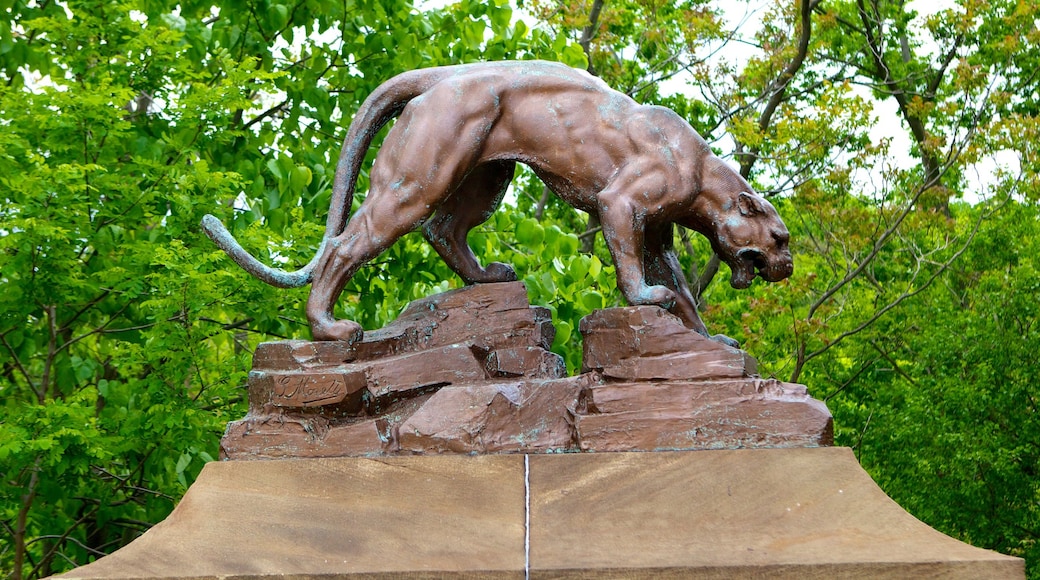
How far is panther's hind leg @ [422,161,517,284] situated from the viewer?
17.4 feet

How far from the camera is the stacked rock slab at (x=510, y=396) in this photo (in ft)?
14.6

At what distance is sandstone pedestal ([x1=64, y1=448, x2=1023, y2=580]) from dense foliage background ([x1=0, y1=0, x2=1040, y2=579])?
77.2 inches

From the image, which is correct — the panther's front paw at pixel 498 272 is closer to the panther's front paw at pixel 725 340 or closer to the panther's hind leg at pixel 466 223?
the panther's hind leg at pixel 466 223

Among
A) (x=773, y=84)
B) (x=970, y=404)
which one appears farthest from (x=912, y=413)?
(x=773, y=84)

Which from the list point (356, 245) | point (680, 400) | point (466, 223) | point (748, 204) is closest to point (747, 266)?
point (748, 204)

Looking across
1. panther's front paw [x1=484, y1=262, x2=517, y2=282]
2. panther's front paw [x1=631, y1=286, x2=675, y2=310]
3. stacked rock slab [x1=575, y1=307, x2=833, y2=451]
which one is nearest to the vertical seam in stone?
stacked rock slab [x1=575, y1=307, x2=833, y2=451]

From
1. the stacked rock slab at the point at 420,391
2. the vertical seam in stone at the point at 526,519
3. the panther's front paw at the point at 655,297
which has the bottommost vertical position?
the vertical seam in stone at the point at 526,519

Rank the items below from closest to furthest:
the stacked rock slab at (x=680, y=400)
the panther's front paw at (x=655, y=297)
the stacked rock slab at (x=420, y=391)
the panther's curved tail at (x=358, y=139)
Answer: the stacked rock slab at (x=680, y=400) < the stacked rock slab at (x=420, y=391) < the panther's front paw at (x=655, y=297) < the panther's curved tail at (x=358, y=139)

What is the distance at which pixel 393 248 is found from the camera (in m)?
7.65

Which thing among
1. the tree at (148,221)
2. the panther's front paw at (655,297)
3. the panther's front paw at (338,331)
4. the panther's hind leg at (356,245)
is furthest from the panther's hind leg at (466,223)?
the tree at (148,221)

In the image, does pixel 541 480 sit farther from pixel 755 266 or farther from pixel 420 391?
pixel 755 266

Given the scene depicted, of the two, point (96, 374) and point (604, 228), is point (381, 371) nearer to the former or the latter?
point (604, 228)

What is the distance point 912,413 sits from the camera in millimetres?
9781

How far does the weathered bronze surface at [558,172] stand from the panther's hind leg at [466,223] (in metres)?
0.21
